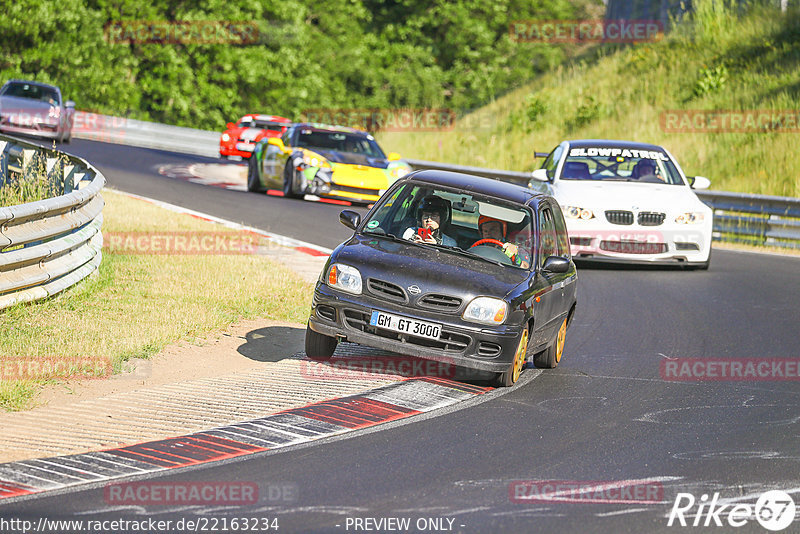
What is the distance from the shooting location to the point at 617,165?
1692cm

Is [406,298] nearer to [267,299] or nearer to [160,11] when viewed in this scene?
[267,299]

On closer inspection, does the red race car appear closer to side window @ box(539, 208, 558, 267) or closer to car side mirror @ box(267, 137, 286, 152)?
car side mirror @ box(267, 137, 286, 152)

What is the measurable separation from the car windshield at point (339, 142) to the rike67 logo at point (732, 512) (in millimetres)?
16362

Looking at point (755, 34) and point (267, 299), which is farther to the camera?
point (755, 34)

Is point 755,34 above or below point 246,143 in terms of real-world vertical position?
above

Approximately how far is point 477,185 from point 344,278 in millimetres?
1564

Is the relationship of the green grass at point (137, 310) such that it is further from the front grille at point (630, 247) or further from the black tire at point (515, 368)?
the front grille at point (630, 247)

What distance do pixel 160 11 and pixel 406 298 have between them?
49.4 meters

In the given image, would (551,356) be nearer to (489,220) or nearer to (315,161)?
(489,220)

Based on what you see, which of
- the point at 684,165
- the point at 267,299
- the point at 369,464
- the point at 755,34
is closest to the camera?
the point at 369,464

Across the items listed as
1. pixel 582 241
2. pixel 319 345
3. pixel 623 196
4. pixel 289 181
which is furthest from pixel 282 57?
pixel 319 345

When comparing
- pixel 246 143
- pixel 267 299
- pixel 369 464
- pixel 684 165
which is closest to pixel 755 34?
pixel 684 165

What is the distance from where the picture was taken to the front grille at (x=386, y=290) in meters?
8.62

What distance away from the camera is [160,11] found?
181 ft
